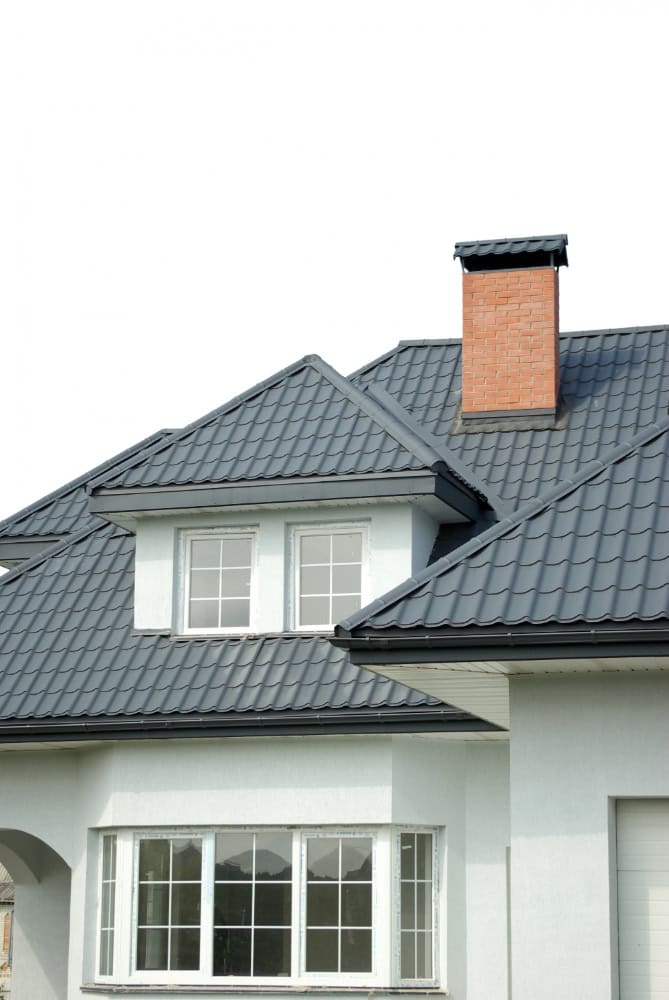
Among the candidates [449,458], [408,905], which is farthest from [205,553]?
[408,905]

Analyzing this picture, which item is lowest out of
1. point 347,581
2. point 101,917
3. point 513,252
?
point 101,917

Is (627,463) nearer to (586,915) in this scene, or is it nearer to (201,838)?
(586,915)

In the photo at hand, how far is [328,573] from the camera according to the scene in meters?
16.5

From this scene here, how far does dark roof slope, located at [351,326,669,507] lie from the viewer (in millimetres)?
17812

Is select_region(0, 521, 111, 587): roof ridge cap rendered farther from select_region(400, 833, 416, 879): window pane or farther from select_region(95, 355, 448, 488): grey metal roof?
select_region(400, 833, 416, 879): window pane

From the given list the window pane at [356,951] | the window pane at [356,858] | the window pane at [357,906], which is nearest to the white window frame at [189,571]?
the window pane at [356,858]

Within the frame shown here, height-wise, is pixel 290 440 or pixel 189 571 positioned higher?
pixel 290 440

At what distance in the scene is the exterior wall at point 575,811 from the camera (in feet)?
32.7

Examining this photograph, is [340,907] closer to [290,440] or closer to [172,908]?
[172,908]

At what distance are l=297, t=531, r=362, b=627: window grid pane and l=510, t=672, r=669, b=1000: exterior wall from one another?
19.8 ft

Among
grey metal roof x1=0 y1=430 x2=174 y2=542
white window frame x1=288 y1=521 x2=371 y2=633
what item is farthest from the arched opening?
white window frame x1=288 y1=521 x2=371 y2=633

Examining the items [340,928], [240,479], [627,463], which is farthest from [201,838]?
[627,463]

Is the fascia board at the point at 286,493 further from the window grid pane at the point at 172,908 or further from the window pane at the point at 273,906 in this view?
the window pane at the point at 273,906

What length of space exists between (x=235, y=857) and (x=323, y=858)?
91 centimetres
